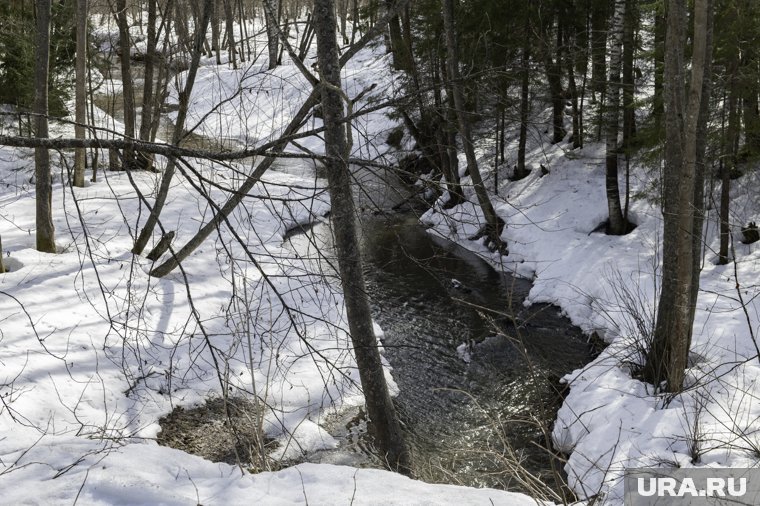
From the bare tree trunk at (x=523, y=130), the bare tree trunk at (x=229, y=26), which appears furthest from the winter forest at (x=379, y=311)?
the bare tree trunk at (x=229, y=26)

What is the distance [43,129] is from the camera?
8391mm

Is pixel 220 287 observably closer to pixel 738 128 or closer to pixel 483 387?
pixel 483 387

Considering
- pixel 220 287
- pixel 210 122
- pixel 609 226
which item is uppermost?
pixel 210 122

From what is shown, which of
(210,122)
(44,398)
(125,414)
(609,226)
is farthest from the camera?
(210,122)

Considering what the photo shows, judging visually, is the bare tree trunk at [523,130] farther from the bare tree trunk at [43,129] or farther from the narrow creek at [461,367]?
the bare tree trunk at [43,129]

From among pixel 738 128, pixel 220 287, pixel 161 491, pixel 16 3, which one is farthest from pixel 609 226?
pixel 16 3

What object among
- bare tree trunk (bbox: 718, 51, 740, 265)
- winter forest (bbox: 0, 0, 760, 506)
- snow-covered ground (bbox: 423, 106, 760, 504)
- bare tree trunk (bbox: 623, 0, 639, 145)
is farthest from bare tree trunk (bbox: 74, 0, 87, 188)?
bare tree trunk (bbox: 718, 51, 740, 265)

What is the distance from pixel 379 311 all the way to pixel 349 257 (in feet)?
19.2

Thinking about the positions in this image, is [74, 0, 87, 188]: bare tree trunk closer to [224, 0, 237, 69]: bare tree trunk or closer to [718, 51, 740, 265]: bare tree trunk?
[224, 0, 237, 69]: bare tree trunk

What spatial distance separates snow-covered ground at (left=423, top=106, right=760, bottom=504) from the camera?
18.8ft

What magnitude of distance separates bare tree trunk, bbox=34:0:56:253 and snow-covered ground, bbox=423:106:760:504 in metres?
Answer: 5.89

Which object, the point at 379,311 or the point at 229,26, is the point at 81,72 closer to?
the point at 379,311

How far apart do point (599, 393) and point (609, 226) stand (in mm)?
6781

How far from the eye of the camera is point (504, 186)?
17.3 m
